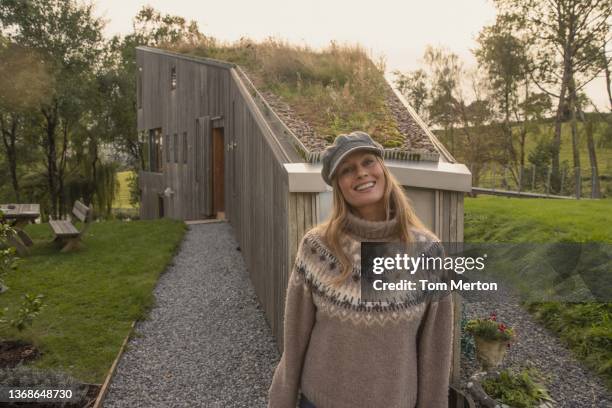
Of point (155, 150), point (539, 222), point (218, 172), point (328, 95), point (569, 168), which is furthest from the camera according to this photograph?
point (155, 150)

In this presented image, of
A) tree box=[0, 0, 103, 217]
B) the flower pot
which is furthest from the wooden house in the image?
tree box=[0, 0, 103, 217]

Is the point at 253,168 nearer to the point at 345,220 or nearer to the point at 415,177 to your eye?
the point at 415,177

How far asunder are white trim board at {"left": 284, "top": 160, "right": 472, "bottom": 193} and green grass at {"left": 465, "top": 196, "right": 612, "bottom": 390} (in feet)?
9.52

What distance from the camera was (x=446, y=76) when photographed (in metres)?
29.7

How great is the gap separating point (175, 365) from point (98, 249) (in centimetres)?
577

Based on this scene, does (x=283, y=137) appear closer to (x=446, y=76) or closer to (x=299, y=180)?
(x=299, y=180)

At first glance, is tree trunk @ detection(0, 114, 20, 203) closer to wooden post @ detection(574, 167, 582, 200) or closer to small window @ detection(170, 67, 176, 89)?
small window @ detection(170, 67, 176, 89)

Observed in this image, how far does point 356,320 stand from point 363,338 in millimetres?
75

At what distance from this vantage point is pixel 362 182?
2162 millimetres

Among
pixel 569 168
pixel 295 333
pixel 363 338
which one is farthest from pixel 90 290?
pixel 569 168

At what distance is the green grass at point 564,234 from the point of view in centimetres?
616

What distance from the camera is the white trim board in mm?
4367

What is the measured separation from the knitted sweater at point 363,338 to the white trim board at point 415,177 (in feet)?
7.75

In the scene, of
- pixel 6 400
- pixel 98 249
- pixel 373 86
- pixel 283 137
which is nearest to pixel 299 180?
pixel 283 137
